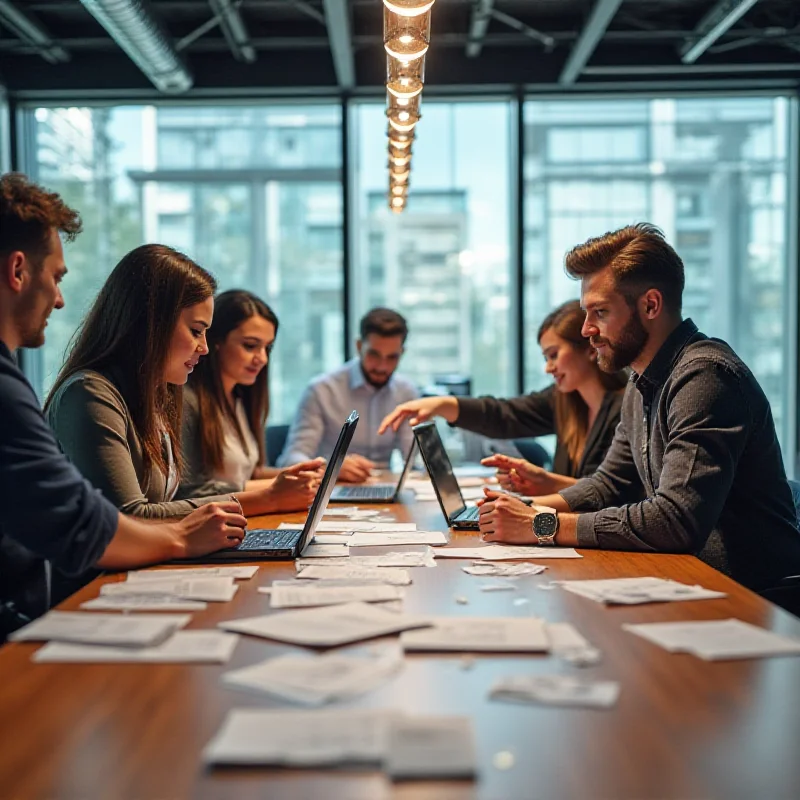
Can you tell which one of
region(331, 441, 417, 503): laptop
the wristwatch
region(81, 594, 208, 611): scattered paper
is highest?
the wristwatch

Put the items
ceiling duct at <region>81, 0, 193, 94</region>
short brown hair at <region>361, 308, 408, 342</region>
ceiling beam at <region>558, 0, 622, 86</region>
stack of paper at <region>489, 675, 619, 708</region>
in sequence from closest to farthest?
stack of paper at <region>489, 675, 619, 708</region> < ceiling duct at <region>81, 0, 193, 94</region> < short brown hair at <region>361, 308, 408, 342</region> < ceiling beam at <region>558, 0, 622, 86</region>

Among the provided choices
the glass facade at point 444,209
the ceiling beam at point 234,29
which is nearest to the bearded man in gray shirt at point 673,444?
the ceiling beam at point 234,29

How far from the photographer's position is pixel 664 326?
2439 millimetres

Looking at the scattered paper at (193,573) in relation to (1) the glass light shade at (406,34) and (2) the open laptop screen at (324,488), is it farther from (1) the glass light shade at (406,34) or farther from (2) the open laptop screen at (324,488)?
(1) the glass light shade at (406,34)

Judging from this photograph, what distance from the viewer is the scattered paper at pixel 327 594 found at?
5.40 feet

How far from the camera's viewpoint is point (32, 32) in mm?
5289

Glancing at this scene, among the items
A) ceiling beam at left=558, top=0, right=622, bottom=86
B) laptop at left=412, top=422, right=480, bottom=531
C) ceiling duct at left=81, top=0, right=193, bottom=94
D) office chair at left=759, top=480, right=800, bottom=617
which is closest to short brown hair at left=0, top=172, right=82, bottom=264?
laptop at left=412, top=422, right=480, bottom=531

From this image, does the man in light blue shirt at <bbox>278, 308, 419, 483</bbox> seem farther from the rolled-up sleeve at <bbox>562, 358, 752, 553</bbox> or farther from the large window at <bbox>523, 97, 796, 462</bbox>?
the rolled-up sleeve at <bbox>562, 358, 752, 553</bbox>

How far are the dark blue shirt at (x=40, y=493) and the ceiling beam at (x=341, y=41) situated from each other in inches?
135

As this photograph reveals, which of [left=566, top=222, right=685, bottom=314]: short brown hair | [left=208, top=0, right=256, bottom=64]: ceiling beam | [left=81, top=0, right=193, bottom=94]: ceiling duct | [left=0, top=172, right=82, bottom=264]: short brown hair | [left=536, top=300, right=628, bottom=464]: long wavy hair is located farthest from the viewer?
[left=208, top=0, right=256, bottom=64]: ceiling beam

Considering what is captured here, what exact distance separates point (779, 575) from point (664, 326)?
68 cm

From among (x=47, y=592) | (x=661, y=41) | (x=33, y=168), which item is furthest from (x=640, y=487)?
(x=33, y=168)

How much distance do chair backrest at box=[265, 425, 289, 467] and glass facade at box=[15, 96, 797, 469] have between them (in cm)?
120

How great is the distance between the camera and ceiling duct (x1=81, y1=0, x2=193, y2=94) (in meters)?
4.37
